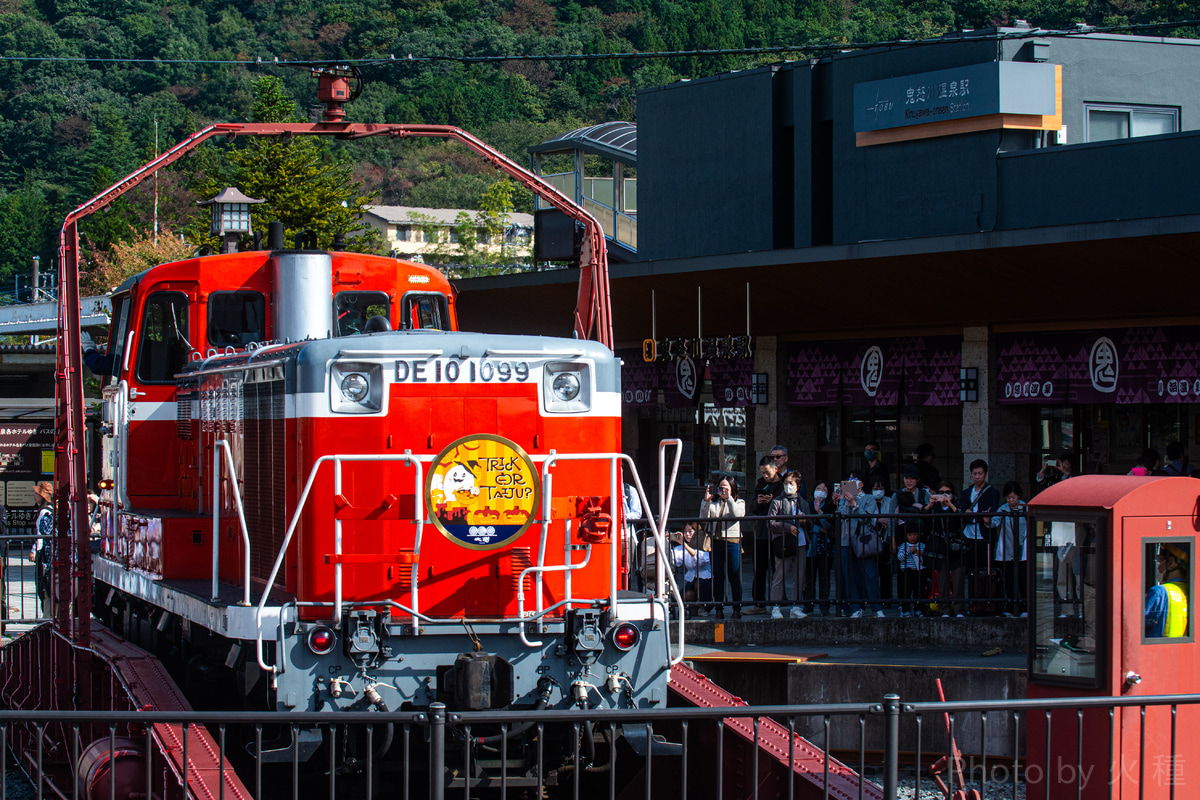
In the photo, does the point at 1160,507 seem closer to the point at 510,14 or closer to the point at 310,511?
the point at 310,511

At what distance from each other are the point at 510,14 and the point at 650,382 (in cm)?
11636

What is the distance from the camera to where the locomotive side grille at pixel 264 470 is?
771 centimetres

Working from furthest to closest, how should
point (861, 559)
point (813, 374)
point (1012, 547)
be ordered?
point (813, 374), point (861, 559), point (1012, 547)

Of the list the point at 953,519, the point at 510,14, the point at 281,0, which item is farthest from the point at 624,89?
the point at 953,519

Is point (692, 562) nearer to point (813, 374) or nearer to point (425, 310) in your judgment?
point (425, 310)

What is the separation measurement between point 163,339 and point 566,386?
11.7 feet

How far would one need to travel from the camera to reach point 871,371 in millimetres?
19000

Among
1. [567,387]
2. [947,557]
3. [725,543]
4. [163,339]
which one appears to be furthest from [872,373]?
[567,387]

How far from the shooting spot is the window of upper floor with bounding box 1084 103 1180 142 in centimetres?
1977

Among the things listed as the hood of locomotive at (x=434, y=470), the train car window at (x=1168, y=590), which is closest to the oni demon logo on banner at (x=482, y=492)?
the hood of locomotive at (x=434, y=470)

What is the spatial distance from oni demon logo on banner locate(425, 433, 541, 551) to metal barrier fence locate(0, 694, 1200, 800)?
1.06m

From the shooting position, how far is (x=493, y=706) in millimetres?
6902

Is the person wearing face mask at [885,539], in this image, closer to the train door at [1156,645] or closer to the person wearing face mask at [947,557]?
the person wearing face mask at [947,557]

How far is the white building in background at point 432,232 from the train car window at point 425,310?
75.3m
